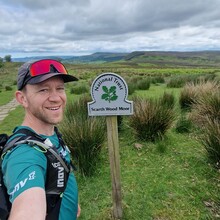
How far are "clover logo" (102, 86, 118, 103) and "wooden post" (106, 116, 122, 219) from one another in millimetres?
236

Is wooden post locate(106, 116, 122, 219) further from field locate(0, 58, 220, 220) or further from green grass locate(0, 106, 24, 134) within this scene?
green grass locate(0, 106, 24, 134)

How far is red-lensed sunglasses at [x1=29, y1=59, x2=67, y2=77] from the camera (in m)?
1.71

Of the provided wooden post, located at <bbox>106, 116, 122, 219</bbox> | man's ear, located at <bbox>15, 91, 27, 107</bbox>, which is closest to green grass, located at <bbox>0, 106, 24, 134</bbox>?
wooden post, located at <bbox>106, 116, 122, 219</bbox>

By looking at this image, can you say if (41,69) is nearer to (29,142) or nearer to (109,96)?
(29,142)

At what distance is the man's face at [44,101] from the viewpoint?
1.73 m

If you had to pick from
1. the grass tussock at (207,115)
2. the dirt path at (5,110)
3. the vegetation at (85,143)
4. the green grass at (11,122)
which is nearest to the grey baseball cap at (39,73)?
the vegetation at (85,143)

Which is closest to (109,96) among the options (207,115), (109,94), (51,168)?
(109,94)

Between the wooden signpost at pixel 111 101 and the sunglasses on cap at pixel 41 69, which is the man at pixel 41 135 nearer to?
the sunglasses on cap at pixel 41 69

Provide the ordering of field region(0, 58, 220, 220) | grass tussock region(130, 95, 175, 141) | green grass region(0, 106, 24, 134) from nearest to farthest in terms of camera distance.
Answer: field region(0, 58, 220, 220) < grass tussock region(130, 95, 175, 141) < green grass region(0, 106, 24, 134)

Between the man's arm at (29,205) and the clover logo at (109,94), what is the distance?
6.32 feet

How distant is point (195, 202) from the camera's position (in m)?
3.61

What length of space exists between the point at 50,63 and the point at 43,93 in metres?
0.22

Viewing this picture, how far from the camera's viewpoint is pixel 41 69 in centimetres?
173

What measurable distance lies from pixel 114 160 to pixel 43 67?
6.09 feet
